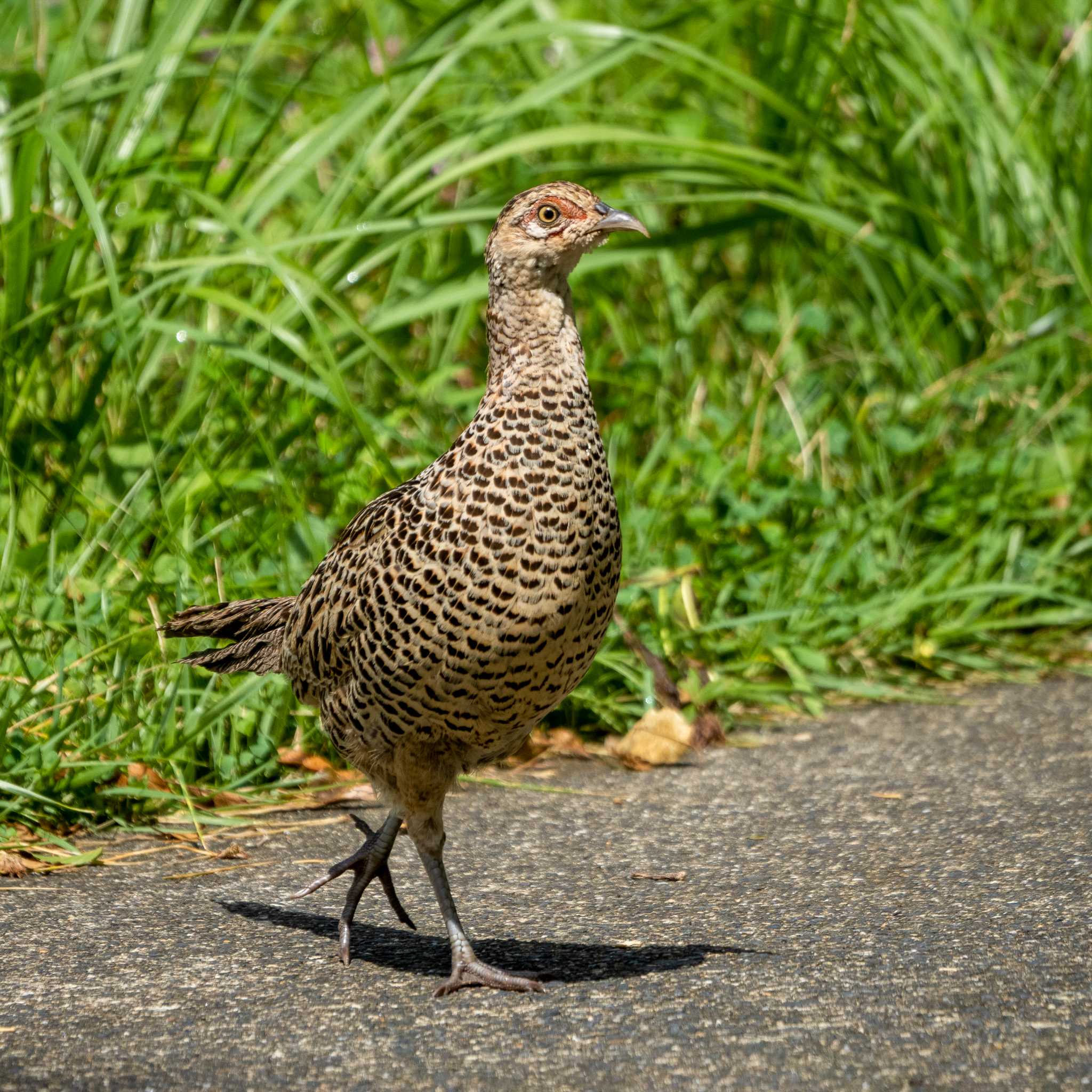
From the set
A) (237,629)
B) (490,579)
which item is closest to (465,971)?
(490,579)

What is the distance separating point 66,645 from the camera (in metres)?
4.39

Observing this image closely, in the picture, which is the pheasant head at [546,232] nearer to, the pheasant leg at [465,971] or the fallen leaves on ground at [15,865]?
the pheasant leg at [465,971]

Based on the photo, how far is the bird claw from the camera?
10.3ft

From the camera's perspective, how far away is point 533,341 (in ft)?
10.8

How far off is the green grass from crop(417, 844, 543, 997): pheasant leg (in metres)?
1.11

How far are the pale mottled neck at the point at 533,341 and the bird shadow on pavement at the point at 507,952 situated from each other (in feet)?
3.76

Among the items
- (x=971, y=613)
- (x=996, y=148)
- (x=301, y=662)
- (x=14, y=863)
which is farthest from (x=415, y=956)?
(x=996, y=148)

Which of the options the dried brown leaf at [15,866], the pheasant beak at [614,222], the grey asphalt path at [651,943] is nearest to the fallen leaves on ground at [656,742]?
the grey asphalt path at [651,943]

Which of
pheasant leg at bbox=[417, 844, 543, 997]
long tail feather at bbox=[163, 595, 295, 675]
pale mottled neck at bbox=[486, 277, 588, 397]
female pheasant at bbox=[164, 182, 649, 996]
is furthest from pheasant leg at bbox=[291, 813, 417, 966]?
pale mottled neck at bbox=[486, 277, 588, 397]

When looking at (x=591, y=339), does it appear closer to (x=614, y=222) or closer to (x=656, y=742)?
(x=656, y=742)

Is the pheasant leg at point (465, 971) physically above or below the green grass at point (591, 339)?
below

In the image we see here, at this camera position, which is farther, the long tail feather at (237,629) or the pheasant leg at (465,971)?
the long tail feather at (237,629)

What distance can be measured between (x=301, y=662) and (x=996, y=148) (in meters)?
3.89

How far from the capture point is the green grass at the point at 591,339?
15.0 ft
